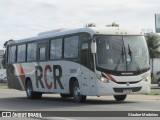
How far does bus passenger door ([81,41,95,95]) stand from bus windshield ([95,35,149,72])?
54 centimetres

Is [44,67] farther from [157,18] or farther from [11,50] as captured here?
[157,18]

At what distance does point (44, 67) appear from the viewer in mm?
25281

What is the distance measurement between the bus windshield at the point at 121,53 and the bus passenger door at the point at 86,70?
1.78 feet

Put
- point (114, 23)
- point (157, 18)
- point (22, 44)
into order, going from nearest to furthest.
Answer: point (22, 44)
point (114, 23)
point (157, 18)

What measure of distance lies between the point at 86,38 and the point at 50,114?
5545 millimetres

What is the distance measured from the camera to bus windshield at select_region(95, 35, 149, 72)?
67.6 feet

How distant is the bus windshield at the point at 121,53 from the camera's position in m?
20.6

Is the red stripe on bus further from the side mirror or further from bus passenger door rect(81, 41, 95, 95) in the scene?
the side mirror

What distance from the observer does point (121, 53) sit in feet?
68.1

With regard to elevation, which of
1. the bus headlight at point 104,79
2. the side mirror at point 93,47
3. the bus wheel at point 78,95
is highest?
the side mirror at point 93,47

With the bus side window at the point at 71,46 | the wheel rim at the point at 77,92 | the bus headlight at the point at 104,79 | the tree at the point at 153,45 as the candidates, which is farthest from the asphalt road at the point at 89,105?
the tree at the point at 153,45

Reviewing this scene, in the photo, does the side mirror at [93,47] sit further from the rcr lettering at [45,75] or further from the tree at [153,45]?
the tree at [153,45]

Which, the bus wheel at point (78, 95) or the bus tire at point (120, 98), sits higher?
the bus wheel at point (78, 95)

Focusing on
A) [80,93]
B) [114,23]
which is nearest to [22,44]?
[80,93]
